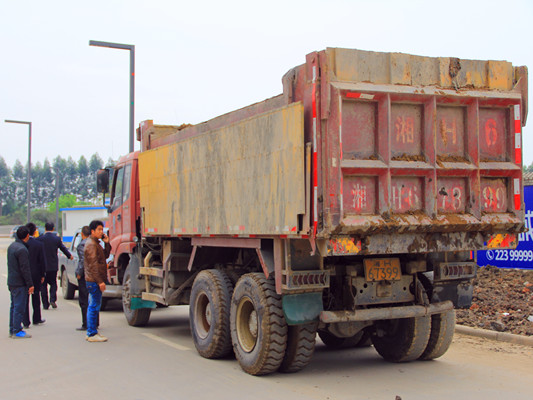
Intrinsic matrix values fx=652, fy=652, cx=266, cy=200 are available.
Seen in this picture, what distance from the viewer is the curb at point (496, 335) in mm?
9148

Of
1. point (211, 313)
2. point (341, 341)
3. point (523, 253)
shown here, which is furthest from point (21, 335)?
point (523, 253)

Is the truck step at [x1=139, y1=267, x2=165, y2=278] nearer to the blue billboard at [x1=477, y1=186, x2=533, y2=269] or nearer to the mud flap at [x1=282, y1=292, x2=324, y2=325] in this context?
the mud flap at [x1=282, y1=292, x2=324, y2=325]

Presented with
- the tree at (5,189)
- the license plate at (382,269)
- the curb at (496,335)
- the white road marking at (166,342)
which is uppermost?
the tree at (5,189)

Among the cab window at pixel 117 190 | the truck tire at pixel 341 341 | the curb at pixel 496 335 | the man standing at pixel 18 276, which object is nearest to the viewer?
the curb at pixel 496 335

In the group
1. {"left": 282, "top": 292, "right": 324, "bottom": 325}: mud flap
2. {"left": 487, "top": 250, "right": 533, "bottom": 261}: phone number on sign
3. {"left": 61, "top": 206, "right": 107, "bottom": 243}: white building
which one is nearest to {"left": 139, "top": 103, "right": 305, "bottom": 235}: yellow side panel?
{"left": 282, "top": 292, "right": 324, "bottom": 325}: mud flap

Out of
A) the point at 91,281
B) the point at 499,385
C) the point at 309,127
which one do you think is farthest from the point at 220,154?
the point at 499,385

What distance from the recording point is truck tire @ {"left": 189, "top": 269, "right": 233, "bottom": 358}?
8281 millimetres

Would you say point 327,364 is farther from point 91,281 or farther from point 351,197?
point 91,281

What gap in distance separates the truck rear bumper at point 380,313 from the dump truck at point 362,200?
14 mm

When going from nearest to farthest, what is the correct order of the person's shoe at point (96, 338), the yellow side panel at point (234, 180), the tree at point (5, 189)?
the yellow side panel at point (234, 180), the person's shoe at point (96, 338), the tree at point (5, 189)

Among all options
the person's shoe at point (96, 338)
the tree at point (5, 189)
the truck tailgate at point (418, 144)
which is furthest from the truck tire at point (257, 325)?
the tree at point (5, 189)

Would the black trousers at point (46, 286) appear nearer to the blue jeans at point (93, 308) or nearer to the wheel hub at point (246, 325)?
the blue jeans at point (93, 308)

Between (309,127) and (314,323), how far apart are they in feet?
7.10

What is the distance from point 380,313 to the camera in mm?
7129
